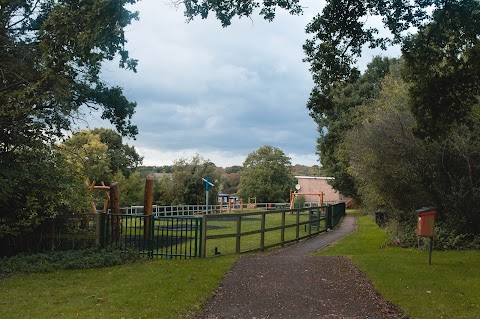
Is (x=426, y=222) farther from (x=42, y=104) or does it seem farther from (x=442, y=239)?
(x=42, y=104)

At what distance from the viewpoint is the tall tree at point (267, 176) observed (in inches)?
2985

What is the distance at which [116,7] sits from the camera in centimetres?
766

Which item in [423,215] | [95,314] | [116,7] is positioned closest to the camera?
[95,314]

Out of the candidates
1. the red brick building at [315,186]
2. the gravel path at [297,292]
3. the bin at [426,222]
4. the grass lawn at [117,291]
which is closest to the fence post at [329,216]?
the gravel path at [297,292]

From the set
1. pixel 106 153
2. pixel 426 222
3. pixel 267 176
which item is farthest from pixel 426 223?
pixel 267 176

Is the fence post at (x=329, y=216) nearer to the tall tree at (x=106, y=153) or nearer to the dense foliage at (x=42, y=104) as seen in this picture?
the dense foliage at (x=42, y=104)

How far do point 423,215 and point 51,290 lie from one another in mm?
8195

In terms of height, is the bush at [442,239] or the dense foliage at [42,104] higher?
the dense foliage at [42,104]

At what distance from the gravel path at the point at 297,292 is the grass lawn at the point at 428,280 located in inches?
12.0

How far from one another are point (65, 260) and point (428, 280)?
826cm

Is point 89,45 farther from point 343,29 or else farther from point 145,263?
point 343,29

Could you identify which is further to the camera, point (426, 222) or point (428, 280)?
point (426, 222)

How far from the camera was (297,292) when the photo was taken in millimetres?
8016

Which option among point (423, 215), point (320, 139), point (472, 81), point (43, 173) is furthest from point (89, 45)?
point (320, 139)
